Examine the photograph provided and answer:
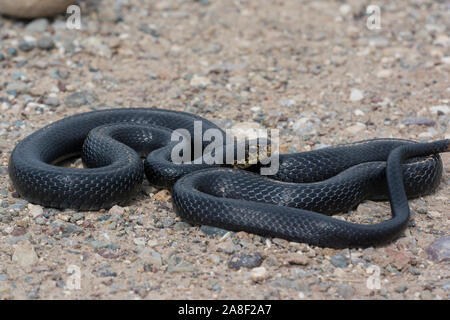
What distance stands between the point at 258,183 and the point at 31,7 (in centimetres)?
684

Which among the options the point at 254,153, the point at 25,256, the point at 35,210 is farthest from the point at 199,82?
the point at 25,256

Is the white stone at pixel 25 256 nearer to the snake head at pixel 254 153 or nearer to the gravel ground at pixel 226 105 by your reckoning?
the gravel ground at pixel 226 105

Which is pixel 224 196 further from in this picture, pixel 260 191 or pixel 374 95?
pixel 374 95

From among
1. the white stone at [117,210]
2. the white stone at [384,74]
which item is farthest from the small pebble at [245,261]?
the white stone at [384,74]

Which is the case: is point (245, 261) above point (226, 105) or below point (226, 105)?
below

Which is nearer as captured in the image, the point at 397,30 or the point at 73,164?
the point at 73,164

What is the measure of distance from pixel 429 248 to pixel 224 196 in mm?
2493

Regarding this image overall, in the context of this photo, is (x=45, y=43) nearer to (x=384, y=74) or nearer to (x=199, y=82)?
(x=199, y=82)

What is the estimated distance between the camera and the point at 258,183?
293 inches

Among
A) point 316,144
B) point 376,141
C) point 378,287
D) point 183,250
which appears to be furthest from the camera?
point 316,144

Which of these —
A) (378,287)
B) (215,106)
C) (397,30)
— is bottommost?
(378,287)

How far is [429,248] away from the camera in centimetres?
674

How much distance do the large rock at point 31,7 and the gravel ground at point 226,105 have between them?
20cm

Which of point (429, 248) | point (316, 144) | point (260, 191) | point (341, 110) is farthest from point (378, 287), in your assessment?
point (341, 110)
